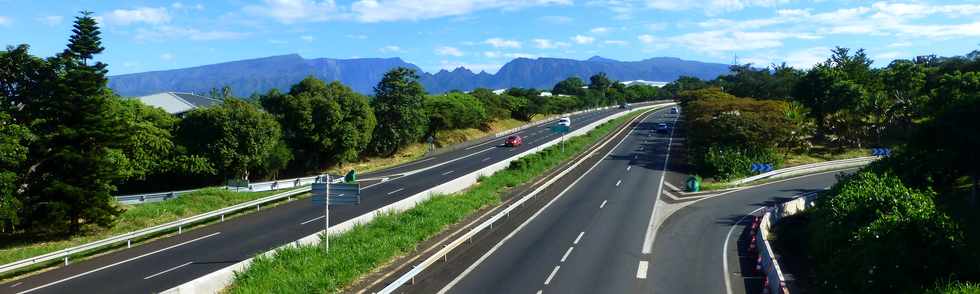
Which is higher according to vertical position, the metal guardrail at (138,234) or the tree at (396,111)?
the tree at (396,111)

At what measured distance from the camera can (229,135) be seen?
4231 centimetres

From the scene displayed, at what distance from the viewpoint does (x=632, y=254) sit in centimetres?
2198

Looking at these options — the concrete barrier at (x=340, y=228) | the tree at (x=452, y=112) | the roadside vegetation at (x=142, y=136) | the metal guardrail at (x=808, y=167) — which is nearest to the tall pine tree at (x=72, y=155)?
the roadside vegetation at (x=142, y=136)

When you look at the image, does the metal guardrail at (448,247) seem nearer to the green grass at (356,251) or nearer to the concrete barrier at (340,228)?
the green grass at (356,251)

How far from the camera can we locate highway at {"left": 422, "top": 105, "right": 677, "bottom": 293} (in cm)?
1795

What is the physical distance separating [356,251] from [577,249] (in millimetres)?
8013

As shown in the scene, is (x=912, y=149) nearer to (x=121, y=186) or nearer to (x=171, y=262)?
(x=171, y=262)

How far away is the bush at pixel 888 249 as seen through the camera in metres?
14.7

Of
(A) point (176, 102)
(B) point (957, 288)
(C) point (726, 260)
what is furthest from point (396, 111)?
(B) point (957, 288)

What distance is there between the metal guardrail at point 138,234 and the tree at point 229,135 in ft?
25.0

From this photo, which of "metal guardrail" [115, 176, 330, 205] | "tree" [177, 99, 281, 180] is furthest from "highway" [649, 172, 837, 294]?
"tree" [177, 99, 281, 180]

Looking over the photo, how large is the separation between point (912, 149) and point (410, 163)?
38.6 metres

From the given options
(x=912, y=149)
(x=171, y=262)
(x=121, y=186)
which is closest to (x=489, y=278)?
(x=171, y=262)

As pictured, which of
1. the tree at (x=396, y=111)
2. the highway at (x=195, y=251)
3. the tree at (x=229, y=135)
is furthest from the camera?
the tree at (x=396, y=111)
